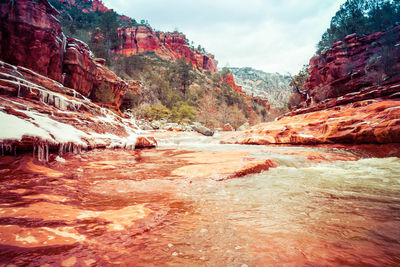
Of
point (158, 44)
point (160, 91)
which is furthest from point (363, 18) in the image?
point (158, 44)

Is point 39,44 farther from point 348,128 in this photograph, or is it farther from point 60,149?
point 348,128

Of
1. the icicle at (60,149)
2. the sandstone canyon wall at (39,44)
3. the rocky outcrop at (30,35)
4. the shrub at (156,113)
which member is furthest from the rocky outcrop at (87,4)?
the icicle at (60,149)

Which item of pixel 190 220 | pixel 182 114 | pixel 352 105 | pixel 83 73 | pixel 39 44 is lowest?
pixel 190 220

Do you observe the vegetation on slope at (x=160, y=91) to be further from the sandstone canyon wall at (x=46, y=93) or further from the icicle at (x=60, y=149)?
the icicle at (x=60, y=149)

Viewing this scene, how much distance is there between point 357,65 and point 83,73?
24635 millimetres

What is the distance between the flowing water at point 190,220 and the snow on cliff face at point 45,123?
45cm

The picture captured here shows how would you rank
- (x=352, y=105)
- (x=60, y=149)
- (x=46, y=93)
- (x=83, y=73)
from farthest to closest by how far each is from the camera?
(x=83, y=73), (x=352, y=105), (x=46, y=93), (x=60, y=149)

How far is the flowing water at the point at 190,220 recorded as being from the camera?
38.7 inches

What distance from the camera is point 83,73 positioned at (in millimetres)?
12000

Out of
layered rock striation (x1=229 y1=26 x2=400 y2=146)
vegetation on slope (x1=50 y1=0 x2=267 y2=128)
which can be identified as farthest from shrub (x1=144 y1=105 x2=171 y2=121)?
layered rock striation (x1=229 y1=26 x2=400 y2=146)

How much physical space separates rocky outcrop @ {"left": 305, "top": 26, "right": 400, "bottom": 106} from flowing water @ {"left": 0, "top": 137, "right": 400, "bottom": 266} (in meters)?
18.7

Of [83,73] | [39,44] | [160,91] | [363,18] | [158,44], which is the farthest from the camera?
[158,44]

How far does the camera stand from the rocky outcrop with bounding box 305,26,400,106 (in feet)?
50.7

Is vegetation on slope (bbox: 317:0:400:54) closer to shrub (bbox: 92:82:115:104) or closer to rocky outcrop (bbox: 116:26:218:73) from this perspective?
shrub (bbox: 92:82:115:104)
